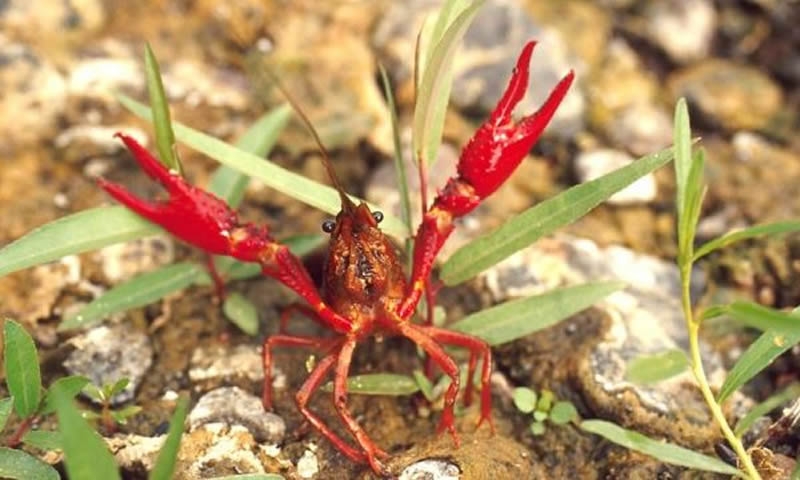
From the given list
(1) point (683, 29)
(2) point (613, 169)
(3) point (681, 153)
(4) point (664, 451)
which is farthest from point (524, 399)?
(1) point (683, 29)

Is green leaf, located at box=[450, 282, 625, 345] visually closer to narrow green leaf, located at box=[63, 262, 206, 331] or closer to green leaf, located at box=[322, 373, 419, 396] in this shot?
green leaf, located at box=[322, 373, 419, 396]

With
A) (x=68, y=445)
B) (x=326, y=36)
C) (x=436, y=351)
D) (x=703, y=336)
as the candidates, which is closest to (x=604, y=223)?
(x=703, y=336)

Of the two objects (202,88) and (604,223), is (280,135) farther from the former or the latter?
(604,223)

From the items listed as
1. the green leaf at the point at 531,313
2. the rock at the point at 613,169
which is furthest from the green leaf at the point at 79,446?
the rock at the point at 613,169

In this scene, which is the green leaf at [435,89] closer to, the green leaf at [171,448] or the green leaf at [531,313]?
the green leaf at [531,313]

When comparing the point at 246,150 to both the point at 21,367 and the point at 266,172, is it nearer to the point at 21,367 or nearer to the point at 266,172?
the point at 266,172

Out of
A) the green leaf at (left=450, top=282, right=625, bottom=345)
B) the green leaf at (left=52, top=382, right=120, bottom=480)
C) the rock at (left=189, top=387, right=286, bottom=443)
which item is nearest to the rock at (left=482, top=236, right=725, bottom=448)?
the green leaf at (left=450, top=282, right=625, bottom=345)

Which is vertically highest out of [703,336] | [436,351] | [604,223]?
[604,223]
